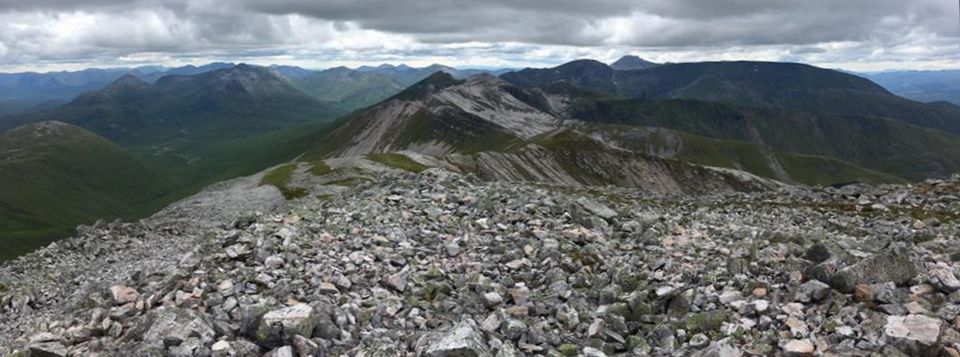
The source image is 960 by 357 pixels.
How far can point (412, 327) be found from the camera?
53.9 feet

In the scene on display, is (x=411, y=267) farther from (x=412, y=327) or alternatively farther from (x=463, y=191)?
(x=463, y=191)

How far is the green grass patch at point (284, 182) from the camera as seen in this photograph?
92812 mm

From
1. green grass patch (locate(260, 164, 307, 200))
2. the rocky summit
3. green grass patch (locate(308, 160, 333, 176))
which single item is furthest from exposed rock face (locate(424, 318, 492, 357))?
green grass patch (locate(308, 160, 333, 176))

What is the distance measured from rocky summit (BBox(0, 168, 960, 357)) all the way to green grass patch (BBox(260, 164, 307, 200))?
64.2 meters

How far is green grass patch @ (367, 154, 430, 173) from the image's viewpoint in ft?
424

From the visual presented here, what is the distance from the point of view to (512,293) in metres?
18.3

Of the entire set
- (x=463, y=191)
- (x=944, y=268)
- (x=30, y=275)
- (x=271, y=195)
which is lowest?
(x=271, y=195)

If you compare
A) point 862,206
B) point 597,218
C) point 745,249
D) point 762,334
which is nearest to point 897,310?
point 762,334

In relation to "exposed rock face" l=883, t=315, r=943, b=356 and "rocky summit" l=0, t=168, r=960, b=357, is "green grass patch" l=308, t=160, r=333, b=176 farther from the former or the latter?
"exposed rock face" l=883, t=315, r=943, b=356

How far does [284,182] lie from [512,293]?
9643cm

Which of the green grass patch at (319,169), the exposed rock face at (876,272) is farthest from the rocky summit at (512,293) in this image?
the green grass patch at (319,169)

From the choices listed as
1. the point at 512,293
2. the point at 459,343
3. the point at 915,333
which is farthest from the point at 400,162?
the point at 915,333

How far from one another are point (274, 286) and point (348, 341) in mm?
4129

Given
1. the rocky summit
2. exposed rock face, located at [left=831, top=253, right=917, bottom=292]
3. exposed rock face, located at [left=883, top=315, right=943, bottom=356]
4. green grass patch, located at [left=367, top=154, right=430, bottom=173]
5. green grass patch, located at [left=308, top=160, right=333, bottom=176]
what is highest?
exposed rock face, located at [left=831, top=253, right=917, bottom=292]
